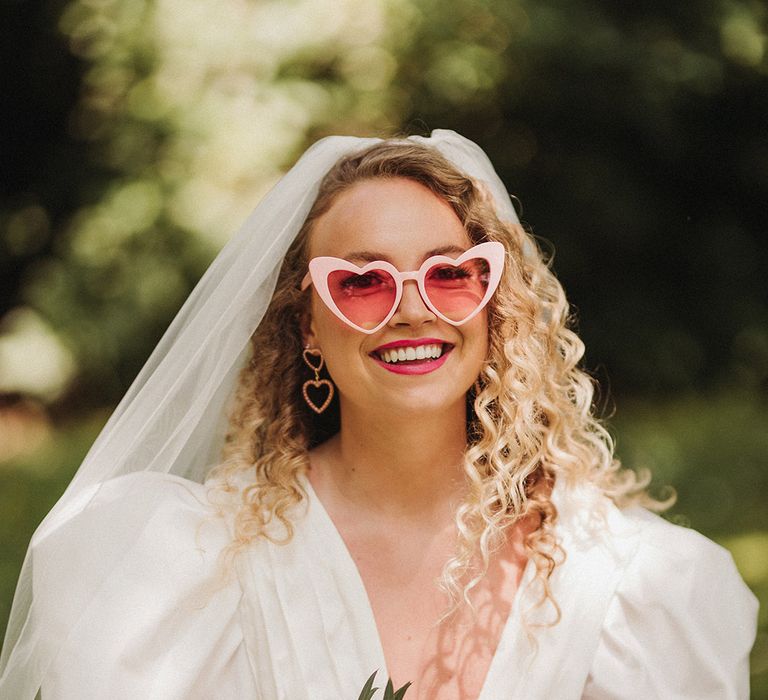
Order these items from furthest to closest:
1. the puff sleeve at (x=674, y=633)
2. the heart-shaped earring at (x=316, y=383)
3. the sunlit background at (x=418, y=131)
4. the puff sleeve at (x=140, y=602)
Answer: the sunlit background at (x=418, y=131) → the heart-shaped earring at (x=316, y=383) → the puff sleeve at (x=674, y=633) → the puff sleeve at (x=140, y=602)

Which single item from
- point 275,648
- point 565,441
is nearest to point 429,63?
point 565,441

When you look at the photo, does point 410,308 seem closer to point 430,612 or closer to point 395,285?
point 395,285

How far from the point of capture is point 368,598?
6.68ft

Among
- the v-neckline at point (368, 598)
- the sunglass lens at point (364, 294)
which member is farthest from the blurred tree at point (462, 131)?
the v-neckline at point (368, 598)

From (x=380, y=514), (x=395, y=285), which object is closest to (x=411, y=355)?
(x=395, y=285)

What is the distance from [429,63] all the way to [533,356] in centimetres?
Result: 253

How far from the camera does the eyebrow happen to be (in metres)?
2.01

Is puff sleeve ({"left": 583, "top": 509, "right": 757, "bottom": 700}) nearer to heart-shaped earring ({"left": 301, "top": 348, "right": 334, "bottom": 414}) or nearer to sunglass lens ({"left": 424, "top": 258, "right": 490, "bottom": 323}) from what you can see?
sunglass lens ({"left": 424, "top": 258, "right": 490, "bottom": 323})

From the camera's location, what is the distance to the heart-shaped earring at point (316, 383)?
2.25 meters

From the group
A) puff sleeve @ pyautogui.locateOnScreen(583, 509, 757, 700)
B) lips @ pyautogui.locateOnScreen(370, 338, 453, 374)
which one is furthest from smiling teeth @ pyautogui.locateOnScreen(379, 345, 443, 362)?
puff sleeve @ pyautogui.locateOnScreen(583, 509, 757, 700)

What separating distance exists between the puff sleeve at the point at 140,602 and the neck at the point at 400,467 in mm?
315

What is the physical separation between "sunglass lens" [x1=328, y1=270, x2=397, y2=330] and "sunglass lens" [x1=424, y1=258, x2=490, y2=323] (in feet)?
0.27

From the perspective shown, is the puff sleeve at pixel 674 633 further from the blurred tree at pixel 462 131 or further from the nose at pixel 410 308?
the blurred tree at pixel 462 131

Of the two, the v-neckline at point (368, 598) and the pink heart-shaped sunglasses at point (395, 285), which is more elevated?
the pink heart-shaped sunglasses at point (395, 285)
